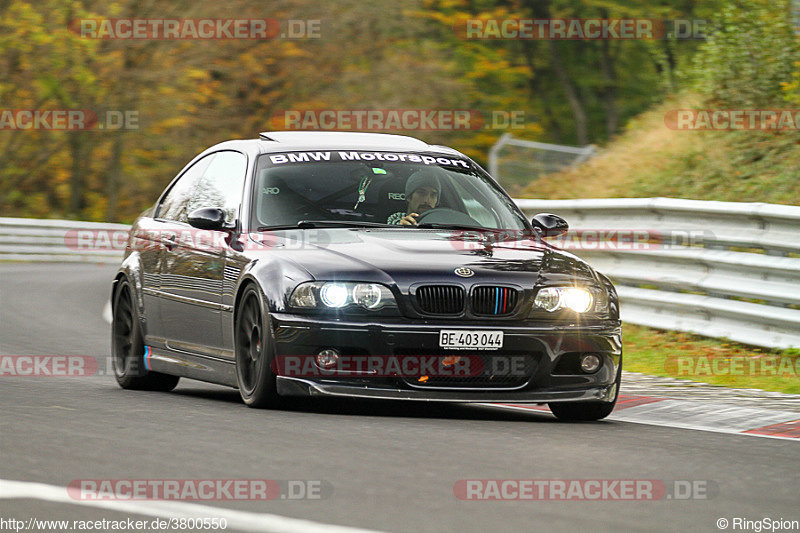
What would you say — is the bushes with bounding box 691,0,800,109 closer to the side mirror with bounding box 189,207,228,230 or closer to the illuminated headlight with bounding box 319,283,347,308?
the side mirror with bounding box 189,207,228,230

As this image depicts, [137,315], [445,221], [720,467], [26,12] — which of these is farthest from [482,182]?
[26,12]

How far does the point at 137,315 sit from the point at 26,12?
2851cm

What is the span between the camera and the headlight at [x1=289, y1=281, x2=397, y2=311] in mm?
7992

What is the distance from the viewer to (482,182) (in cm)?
991

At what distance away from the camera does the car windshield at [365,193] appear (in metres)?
9.05

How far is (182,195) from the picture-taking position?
10375 mm

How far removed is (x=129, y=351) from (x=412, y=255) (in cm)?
306

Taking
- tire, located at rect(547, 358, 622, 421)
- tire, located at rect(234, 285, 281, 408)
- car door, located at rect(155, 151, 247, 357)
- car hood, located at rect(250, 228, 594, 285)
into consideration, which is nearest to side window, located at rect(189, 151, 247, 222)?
car door, located at rect(155, 151, 247, 357)

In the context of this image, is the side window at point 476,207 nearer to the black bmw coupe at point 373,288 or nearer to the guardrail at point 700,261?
the black bmw coupe at point 373,288
